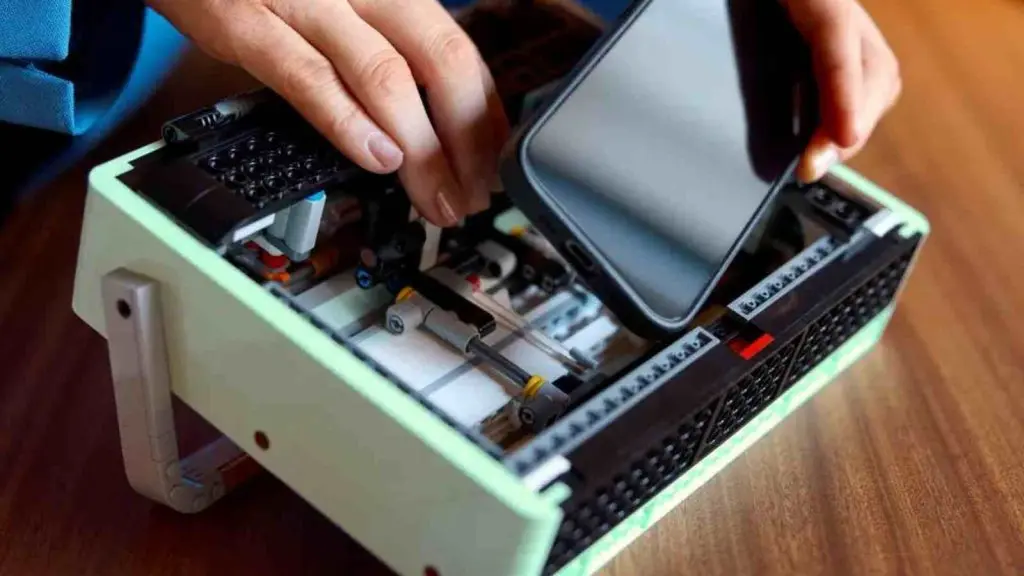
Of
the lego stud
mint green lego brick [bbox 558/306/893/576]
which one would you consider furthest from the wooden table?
the lego stud

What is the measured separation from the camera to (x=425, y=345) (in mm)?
664

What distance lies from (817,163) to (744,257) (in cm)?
9

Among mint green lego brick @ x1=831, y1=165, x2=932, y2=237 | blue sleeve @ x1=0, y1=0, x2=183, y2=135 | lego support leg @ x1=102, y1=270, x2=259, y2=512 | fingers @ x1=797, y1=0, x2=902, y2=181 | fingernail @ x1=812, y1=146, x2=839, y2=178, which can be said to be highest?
fingers @ x1=797, y1=0, x2=902, y2=181

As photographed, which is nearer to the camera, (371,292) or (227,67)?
(371,292)

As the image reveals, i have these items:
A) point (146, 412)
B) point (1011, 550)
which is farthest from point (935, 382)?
point (146, 412)

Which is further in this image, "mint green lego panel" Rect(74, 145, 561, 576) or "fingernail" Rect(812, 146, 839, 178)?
"fingernail" Rect(812, 146, 839, 178)

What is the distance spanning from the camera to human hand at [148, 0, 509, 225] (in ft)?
2.06

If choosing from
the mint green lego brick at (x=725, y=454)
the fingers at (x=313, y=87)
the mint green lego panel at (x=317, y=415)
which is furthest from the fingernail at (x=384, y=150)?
the mint green lego brick at (x=725, y=454)

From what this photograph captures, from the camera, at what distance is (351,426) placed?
0.54 metres

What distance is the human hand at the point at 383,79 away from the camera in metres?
0.63

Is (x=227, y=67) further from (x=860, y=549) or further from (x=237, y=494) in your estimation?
(x=860, y=549)

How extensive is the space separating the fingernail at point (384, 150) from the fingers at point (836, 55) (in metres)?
0.27

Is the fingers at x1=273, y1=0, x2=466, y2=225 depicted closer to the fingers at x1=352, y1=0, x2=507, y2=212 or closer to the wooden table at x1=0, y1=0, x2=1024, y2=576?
the fingers at x1=352, y1=0, x2=507, y2=212

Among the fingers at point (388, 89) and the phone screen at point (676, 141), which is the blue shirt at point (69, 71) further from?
the phone screen at point (676, 141)
